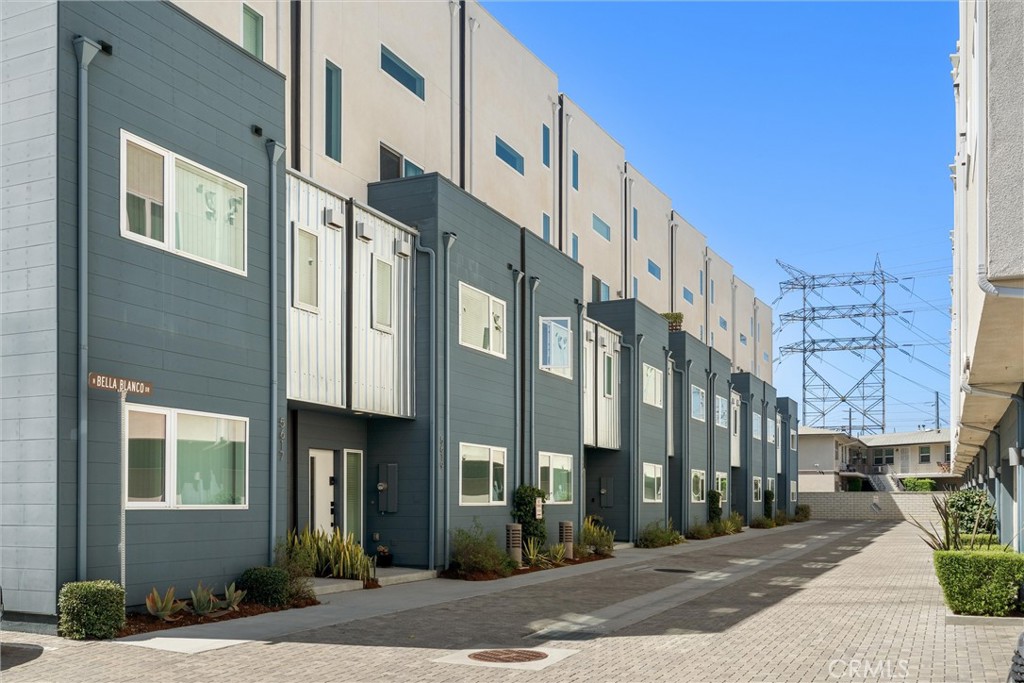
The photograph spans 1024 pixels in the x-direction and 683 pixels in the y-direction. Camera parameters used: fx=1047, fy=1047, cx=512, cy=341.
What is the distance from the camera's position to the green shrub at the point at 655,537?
1239 inches

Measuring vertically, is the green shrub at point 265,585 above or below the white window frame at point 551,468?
below

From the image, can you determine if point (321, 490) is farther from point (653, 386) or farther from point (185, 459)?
point (653, 386)

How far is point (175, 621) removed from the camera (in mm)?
12461

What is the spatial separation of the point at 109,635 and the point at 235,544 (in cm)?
306

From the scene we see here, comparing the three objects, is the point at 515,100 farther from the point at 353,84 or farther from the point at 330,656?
the point at 330,656

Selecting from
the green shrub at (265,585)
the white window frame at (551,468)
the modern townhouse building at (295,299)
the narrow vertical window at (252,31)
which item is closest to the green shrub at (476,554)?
the modern townhouse building at (295,299)

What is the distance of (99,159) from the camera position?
483 inches

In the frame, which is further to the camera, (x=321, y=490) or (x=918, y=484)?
(x=918, y=484)

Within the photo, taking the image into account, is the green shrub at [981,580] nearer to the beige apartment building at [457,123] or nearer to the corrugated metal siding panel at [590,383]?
the beige apartment building at [457,123]

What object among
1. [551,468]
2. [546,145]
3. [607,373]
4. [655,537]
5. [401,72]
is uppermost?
[546,145]

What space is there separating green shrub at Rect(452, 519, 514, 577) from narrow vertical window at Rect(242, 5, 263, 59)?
9.75 meters

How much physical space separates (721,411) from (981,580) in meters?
31.7

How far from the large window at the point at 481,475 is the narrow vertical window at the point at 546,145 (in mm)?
12226

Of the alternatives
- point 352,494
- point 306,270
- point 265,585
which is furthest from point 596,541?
point 265,585
